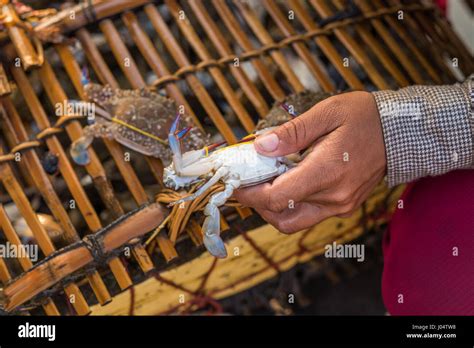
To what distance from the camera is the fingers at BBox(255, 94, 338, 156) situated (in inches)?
25.7

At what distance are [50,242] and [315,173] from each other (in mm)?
371

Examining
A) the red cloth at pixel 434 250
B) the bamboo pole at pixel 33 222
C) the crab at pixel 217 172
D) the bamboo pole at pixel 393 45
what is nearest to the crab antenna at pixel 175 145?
the crab at pixel 217 172

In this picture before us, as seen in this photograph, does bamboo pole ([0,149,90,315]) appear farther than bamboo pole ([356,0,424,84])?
No

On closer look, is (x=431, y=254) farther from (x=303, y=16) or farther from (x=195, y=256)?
(x=303, y=16)

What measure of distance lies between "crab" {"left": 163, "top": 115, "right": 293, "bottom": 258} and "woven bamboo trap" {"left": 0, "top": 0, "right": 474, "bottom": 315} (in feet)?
0.15

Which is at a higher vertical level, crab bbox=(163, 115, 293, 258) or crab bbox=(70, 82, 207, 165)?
crab bbox=(70, 82, 207, 165)

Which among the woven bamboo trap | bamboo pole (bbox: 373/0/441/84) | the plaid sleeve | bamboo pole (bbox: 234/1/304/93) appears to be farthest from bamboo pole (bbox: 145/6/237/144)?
bamboo pole (bbox: 373/0/441/84)

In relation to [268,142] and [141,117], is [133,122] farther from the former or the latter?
[268,142]

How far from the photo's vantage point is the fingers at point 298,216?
0.71 meters

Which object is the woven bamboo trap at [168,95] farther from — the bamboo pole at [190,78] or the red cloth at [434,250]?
the red cloth at [434,250]

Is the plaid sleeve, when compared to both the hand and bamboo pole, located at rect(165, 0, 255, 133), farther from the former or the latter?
bamboo pole, located at rect(165, 0, 255, 133)
